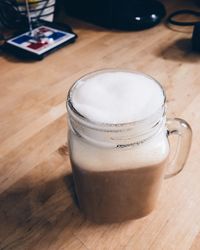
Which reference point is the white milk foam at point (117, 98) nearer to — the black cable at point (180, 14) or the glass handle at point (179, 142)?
the glass handle at point (179, 142)

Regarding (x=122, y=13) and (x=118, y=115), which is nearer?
(x=118, y=115)

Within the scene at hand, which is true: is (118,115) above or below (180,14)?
above

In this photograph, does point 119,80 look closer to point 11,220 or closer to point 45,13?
point 11,220

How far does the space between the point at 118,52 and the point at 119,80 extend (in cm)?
38

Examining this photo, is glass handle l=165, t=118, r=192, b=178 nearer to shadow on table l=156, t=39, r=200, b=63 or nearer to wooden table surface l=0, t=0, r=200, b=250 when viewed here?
wooden table surface l=0, t=0, r=200, b=250

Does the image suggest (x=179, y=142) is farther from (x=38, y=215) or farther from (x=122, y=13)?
(x=122, y=13)

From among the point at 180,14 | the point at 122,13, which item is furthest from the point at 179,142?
the point at 180,14

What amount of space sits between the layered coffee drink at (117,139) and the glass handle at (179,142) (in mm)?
18

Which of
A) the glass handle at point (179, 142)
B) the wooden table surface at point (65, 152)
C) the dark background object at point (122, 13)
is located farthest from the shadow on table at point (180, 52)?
the glass handle at point (179, 142)

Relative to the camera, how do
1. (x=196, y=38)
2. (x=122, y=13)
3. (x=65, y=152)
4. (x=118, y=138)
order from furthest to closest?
(x=122, y=13), (x=196, y=38), (x=65, y=152), (x=118, y=138)

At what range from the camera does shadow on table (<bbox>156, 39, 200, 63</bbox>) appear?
694mm

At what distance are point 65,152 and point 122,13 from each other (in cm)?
47

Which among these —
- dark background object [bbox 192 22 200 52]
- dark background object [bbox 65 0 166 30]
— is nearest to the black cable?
dark background object [bbox 65 0 166 30]

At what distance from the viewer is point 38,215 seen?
388mm
